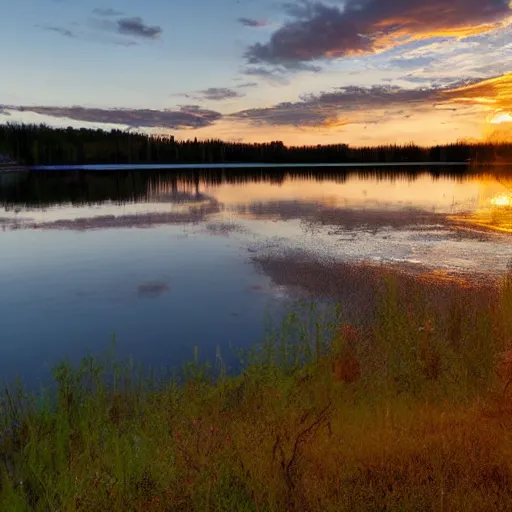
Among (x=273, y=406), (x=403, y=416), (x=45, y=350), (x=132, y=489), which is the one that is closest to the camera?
(x=132, y=489)

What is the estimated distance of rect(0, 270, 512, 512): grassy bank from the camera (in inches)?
218

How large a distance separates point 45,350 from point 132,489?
24.1 ft

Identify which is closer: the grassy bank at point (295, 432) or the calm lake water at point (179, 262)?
the grassy bank at point (295, 432)

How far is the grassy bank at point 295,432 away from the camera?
554cm

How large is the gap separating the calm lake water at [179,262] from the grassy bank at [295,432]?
2.32m

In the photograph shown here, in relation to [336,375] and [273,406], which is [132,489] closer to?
[273,406]

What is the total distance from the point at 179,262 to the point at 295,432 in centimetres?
1526

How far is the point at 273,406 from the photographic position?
320 inches

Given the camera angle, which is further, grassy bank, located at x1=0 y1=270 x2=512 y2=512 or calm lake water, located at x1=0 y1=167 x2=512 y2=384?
calm lake water, located at x1=0 y1=167 x2=512 y2=384

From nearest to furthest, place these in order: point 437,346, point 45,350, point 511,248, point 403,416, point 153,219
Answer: point 403,416
point 437,346
point 45,350
point 511,248
point 153,219

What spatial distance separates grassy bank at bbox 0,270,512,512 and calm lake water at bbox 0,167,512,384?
232 cm

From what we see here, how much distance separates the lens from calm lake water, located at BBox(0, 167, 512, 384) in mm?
13000

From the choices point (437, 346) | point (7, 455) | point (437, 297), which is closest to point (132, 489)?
point (7, 455)

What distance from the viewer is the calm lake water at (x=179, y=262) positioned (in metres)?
13.0
